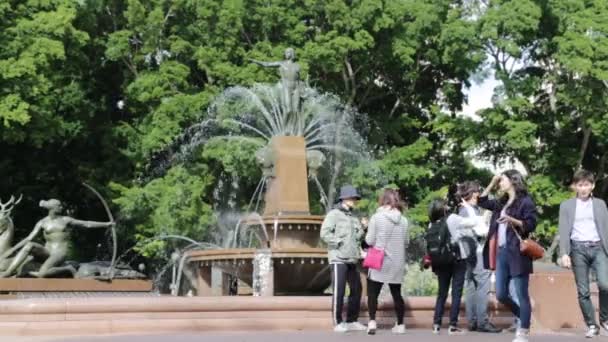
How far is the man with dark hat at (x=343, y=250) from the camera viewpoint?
38.0 ft

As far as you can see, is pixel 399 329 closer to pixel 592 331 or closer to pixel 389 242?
pixel 389 242

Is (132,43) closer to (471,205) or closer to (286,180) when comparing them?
(286,180)

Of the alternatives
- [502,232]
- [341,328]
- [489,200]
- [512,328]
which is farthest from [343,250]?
[512,328]

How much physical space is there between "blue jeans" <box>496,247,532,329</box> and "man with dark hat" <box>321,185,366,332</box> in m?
2.00

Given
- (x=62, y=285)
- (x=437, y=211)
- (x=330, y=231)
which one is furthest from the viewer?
(x=62, y=285)

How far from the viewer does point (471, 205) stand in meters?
12.0

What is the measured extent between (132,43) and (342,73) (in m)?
7.38

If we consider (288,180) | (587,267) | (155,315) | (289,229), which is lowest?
(155,315)

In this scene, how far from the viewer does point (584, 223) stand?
10570 millimetres

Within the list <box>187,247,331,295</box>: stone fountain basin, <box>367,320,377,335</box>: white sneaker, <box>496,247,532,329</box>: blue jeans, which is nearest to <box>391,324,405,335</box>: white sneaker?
<box>367,320,377,335</box>: white sneaker

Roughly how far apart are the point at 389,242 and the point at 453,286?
1.03 metres

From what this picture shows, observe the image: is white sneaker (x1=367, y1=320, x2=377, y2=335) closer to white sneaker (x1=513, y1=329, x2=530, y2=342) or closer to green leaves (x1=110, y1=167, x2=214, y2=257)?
white sneaker (x1=513, y1=329, x2=530, y2=342)

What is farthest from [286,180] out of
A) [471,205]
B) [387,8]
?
[387,8]

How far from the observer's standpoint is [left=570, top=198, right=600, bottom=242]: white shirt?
414 inches
